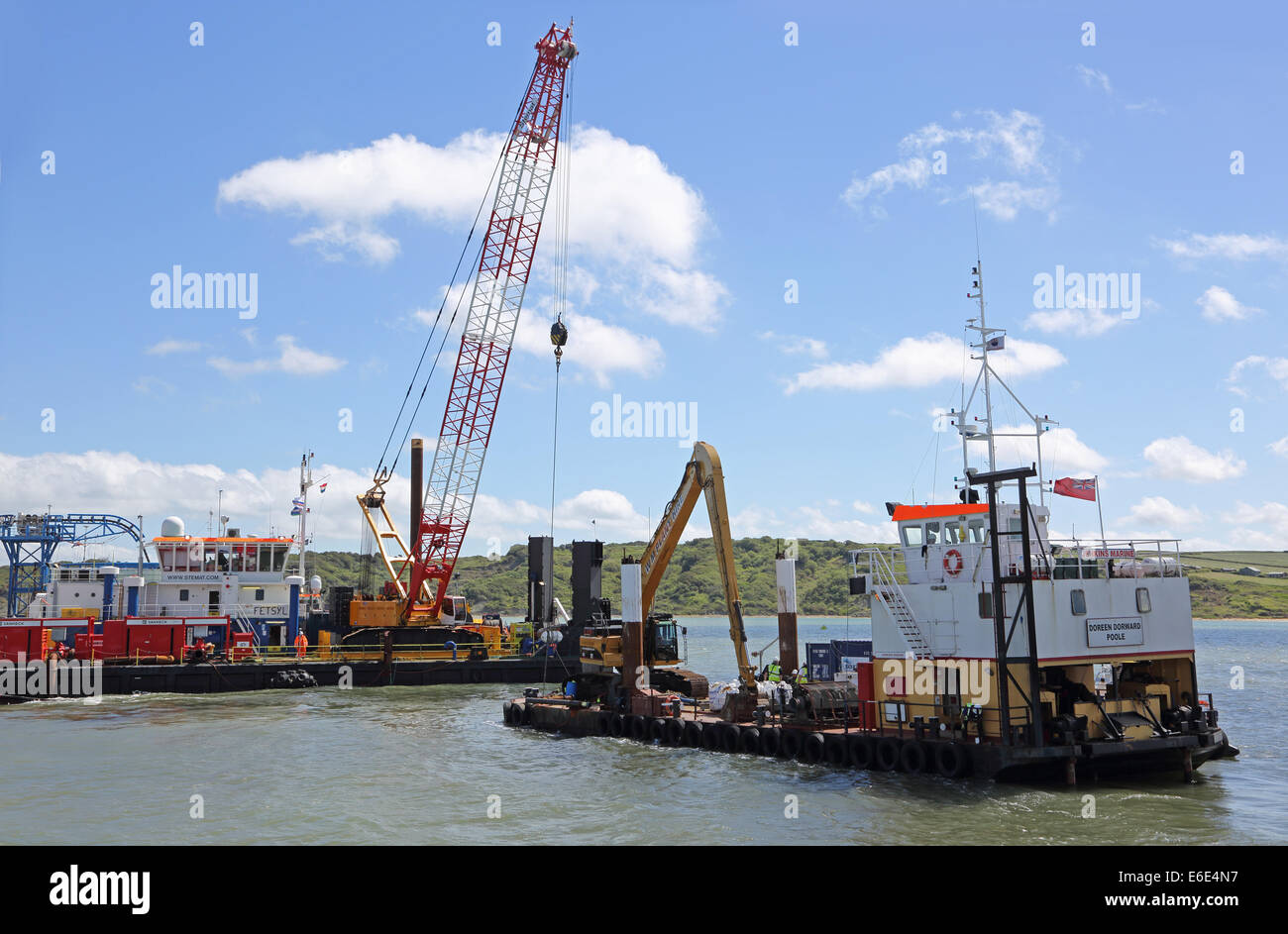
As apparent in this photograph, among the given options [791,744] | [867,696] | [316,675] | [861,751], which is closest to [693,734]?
[791,744]

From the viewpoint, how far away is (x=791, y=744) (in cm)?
2758

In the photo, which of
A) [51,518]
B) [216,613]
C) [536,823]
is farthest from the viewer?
[51,518]

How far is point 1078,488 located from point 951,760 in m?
7.67

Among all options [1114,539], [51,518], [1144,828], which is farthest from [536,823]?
[51,518]

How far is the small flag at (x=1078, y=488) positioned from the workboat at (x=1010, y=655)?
0.12 feet

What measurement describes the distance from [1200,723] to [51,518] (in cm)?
6637

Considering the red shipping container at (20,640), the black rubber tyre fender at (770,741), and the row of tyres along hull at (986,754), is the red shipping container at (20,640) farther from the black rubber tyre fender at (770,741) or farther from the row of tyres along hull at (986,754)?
the black rubber tyre fender at (770,741)

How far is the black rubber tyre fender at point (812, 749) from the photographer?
26453 mm

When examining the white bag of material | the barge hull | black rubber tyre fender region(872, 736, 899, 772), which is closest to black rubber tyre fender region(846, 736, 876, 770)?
black rubber tyre fender region(872, 736, 899, 772)

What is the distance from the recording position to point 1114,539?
2473 cm

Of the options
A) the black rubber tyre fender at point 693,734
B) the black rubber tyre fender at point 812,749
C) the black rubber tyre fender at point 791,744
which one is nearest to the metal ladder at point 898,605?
the black rubber tyre fender at point 812,749

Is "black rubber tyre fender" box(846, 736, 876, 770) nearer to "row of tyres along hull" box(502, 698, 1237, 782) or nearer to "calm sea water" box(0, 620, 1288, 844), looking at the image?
"row of tyres along hull" box(502, 698, 1237, 782)

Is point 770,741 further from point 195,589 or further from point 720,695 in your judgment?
point 195,589
